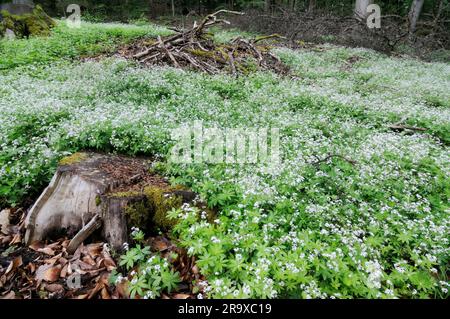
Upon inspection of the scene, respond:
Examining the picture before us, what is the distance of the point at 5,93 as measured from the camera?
8.20 m

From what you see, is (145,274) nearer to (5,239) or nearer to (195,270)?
(195,270)

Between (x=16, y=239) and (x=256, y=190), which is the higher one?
(x=256, y=190)

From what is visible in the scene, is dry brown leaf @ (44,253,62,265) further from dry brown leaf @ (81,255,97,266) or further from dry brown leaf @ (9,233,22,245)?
dry brown leaf @ (9,233,22,245)

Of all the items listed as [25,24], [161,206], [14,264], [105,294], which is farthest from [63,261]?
[25,24]

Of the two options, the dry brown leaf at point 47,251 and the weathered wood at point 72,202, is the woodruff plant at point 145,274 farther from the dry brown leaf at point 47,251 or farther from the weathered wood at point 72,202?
the dry brown leaf at point 47,251

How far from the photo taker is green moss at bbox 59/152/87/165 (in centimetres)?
476

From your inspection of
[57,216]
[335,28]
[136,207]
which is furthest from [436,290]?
[335,28]

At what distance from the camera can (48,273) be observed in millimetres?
3908

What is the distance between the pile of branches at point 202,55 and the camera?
1219 centimetres

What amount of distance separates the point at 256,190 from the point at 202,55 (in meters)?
9.57

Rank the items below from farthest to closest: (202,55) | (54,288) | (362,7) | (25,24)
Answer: (362,7) → (25,24) → (202,55) → (54,288)

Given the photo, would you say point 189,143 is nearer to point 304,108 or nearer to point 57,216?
point 57,216

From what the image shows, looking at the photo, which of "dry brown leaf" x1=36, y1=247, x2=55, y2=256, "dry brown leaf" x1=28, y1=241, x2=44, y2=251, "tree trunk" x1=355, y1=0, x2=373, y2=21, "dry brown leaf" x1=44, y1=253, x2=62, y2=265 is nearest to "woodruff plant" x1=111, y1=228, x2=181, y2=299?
"dry brown leaf" x1=44, y1=253, x2=62, y2=265

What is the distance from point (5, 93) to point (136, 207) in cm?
660
